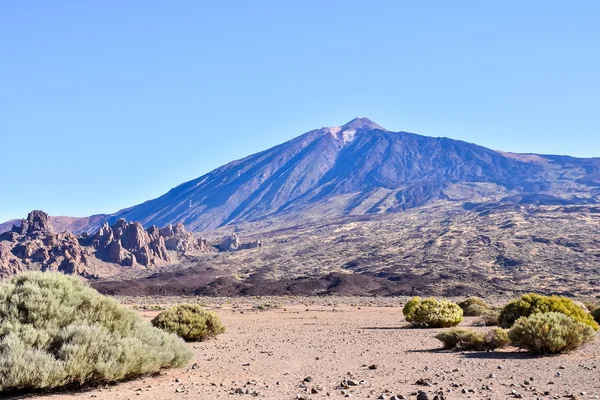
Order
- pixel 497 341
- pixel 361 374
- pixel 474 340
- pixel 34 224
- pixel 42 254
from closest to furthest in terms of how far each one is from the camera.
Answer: pixel 361 374 < pixel 497 341 < pixel 474 340 < pixel 42 254 < pixel 34 224

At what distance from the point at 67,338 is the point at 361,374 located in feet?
→ 16.2

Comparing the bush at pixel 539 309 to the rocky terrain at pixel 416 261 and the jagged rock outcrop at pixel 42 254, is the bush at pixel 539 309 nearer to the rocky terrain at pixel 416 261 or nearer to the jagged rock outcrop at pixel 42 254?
the rocky terrain at pixel 416 261

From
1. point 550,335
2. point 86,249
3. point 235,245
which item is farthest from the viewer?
point 235,245

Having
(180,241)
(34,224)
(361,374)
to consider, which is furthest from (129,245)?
(361,374)

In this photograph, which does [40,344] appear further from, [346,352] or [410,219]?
[410,219]

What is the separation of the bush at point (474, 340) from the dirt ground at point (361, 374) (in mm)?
458

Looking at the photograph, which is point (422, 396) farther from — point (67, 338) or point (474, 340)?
point (474, 340)

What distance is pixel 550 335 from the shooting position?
37.5ft

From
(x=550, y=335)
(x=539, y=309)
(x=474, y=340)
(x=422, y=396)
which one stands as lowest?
(x=539, y=309)

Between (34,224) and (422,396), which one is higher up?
(34,224)

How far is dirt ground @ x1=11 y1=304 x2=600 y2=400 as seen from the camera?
316 inches

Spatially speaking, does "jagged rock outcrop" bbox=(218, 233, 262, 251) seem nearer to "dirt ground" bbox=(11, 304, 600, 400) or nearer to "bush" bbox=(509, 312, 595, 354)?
"dirt ground" bbox=(11, 304, 600, 400)

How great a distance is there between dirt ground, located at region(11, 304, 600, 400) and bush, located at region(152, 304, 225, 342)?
110 centimetres

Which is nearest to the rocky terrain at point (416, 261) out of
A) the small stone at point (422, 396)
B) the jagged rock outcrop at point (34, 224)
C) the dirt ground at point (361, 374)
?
the jagged rock outcrop at point (34, 224)
